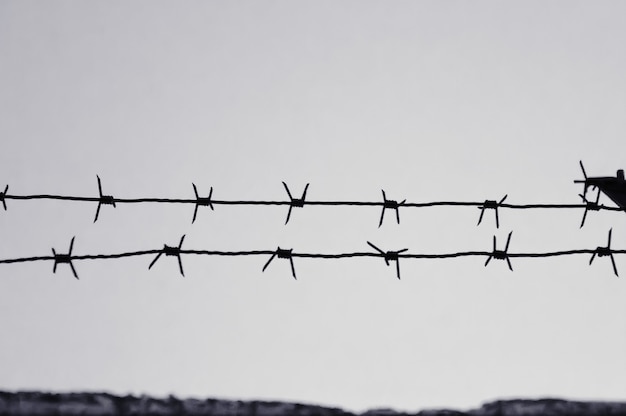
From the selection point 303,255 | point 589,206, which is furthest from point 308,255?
point 589,206

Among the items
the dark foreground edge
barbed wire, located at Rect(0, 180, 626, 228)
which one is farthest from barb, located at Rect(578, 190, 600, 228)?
the dark foreground edge

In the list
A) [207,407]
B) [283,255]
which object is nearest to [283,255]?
[283,255]

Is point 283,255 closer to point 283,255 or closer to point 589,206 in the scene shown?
point 283,255

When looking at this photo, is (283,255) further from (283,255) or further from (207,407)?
(207,407)

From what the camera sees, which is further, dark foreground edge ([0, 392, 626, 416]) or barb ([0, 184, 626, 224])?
barb ([0, 184, 626, 224])

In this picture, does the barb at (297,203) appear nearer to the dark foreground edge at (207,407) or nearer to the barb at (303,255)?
the barb at (303,255)

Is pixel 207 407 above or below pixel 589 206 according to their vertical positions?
below

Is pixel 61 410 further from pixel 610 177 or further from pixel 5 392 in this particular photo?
pixel 610 177

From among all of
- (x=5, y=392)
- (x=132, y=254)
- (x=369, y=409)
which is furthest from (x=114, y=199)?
(x=369, y=409)

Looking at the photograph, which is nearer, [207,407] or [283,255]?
[207,407]

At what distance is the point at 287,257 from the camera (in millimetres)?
4273

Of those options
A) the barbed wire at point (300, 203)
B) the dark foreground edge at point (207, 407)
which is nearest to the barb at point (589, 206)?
the barbed wire at point (300, 203)

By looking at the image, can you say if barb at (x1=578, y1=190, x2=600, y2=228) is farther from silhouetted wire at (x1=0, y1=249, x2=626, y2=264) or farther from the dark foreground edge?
the dark foreground edge

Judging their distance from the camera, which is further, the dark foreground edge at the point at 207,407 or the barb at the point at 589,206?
the barb at the point at 589,206
